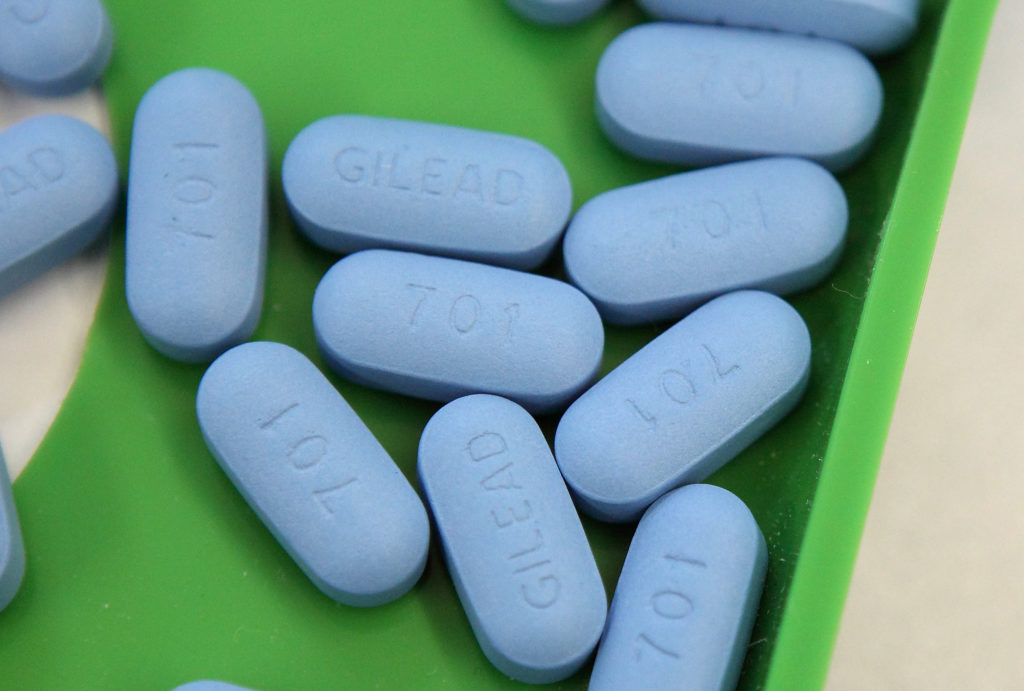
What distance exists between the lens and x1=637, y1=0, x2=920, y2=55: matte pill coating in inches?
43.6

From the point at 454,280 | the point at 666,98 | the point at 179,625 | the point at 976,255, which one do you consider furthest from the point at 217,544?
the point at 976,255

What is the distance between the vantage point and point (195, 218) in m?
1.02

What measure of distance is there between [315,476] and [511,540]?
185 mm

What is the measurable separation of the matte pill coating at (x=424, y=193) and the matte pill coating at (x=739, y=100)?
12 cm

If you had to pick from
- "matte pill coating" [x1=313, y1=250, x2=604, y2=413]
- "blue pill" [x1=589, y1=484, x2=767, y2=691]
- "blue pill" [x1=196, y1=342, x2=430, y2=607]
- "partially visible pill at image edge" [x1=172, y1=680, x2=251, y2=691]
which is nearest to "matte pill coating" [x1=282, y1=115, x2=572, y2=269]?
"matte pill coating" [x1=313, y1=250, x2=604, y2=413]

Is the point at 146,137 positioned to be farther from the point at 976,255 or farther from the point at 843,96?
the point at 976,255

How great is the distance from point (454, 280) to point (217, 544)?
1.11ft

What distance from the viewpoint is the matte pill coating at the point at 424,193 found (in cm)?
105

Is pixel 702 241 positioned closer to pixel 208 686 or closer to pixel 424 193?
pixel 424 193

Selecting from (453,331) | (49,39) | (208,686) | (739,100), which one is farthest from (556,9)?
(208,686)

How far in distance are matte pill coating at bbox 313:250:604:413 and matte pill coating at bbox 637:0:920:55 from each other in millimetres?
352

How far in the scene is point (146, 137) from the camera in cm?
106

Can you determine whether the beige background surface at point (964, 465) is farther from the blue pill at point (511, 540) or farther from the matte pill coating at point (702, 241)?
the blue pill at point (511, 540)

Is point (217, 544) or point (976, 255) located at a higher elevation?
point (976, 255)
